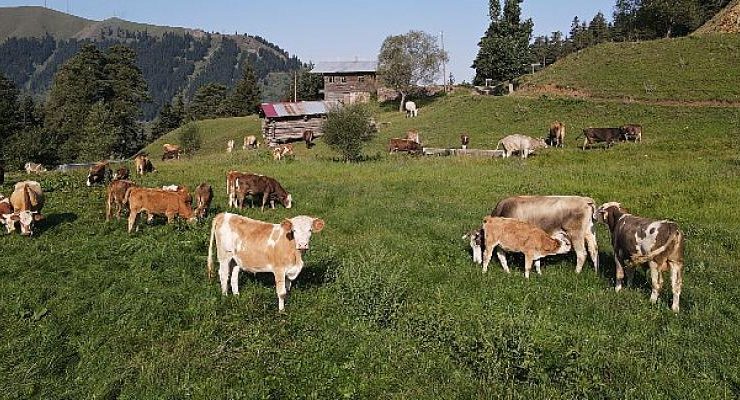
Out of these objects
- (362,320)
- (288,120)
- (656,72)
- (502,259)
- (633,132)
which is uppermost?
(656,72)

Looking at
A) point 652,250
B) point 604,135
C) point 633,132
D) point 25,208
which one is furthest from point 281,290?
point 633,132

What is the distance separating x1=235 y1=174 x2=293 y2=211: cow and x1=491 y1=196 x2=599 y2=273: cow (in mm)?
7879

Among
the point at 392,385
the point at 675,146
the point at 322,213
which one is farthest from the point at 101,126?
the point at 392,385

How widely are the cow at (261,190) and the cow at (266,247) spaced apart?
790 cm

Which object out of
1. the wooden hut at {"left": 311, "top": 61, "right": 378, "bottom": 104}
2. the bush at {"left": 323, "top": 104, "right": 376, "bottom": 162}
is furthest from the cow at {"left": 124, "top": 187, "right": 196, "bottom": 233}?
the wooden hut at {"left": 311, "top": 61, "right": 378, "bottom": 104}

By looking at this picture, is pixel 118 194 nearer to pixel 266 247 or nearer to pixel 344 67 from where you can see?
pixel 266 247

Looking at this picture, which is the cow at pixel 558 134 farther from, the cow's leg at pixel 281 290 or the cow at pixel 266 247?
the cow's leg at pixel 281 290

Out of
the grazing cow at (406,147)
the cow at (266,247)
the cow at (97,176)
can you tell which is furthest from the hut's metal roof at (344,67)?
the cow at (266,247)

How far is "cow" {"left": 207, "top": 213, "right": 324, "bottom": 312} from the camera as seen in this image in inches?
359

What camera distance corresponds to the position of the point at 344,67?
7294 cm

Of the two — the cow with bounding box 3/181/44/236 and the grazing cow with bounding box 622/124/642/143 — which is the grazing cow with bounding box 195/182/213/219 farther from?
the grazing cow with bounding box 622/124/642/143

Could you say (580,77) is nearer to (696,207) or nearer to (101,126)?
(696,207)

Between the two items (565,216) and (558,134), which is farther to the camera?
(558,134)

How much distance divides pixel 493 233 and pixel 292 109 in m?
43.8
